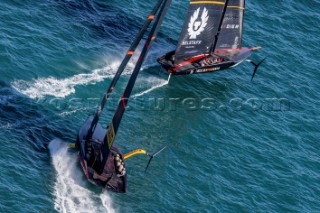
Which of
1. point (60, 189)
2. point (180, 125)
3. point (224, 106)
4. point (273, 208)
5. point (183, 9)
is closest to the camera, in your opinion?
point (60, 189)

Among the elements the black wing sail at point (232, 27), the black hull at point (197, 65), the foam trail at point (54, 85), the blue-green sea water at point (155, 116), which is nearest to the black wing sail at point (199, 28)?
the black hull at point (197, 65)

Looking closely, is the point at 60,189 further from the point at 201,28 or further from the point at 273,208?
the point at 201,28

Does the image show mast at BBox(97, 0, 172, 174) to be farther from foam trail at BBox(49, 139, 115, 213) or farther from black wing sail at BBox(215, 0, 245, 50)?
black wing sail at BBox(215, 0, 245, 50)

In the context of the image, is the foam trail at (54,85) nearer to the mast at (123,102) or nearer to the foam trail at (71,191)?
the foam trail at (71,191)

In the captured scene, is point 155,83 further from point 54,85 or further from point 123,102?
point 123,102

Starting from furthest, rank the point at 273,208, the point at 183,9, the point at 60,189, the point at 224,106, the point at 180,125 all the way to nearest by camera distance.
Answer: the point at 183,9, the point at 224,106, the point at 180,125, the point at 273,208, the point at 60,189

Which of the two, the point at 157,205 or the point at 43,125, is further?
the point at 43,125

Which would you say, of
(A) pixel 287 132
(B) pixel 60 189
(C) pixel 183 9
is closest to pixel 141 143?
(B) pixel 60 189

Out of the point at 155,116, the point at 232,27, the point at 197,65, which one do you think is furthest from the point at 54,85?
Answer: the point at 232,27
